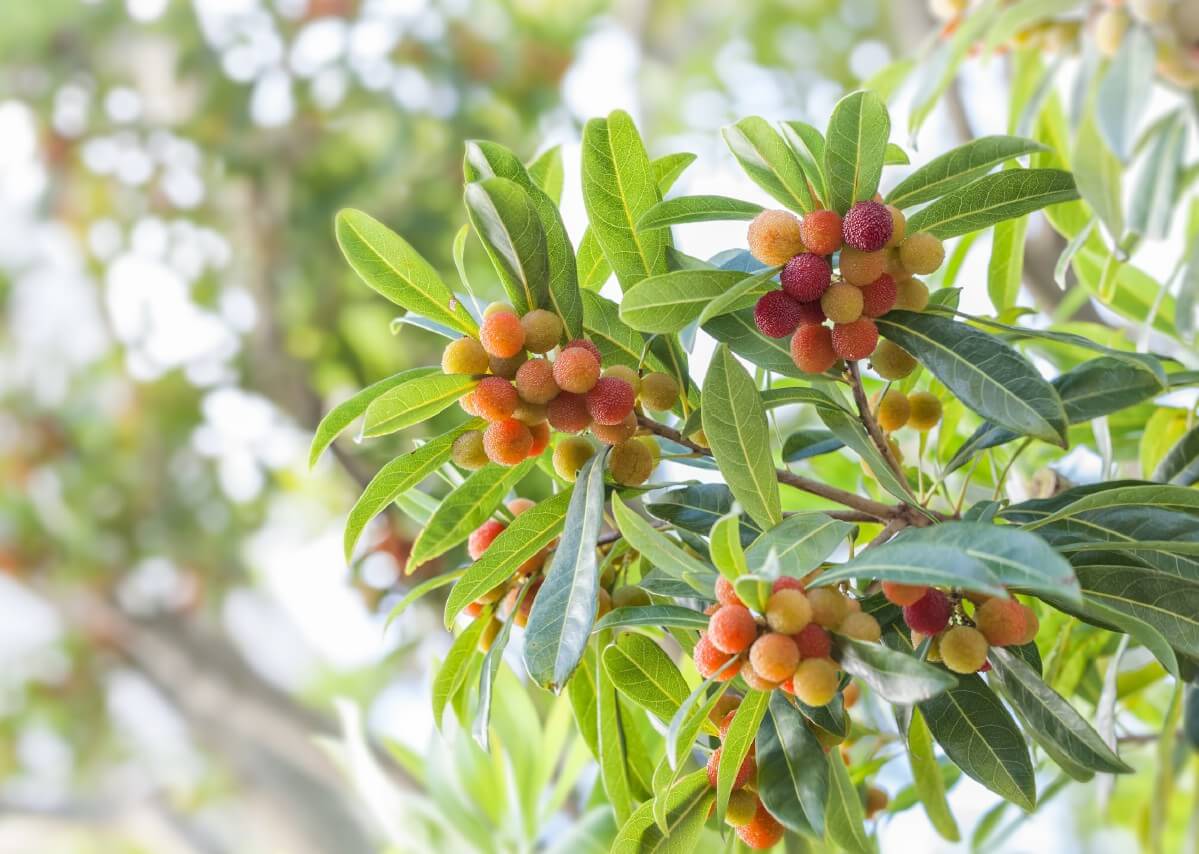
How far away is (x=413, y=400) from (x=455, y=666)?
17 cm

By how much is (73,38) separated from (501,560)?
102 inches

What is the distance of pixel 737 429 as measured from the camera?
0.49m

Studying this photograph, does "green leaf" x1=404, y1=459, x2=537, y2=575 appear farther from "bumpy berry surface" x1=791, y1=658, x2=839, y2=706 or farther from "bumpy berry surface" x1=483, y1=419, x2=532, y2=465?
"bumpy berry surface" x1=791, y1=658, x2=839, y2=706

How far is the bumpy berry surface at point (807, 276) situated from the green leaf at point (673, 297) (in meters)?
0.01

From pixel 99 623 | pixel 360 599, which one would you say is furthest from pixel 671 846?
pixel 99 623

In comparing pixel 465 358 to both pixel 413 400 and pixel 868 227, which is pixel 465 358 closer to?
pixel 413 400

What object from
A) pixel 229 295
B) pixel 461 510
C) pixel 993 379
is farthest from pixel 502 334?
pixel 229 295

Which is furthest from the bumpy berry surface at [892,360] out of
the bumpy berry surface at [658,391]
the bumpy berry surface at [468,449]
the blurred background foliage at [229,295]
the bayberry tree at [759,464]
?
the blurred background foliage at [229,295]

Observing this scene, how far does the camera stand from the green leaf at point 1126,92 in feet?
2.06

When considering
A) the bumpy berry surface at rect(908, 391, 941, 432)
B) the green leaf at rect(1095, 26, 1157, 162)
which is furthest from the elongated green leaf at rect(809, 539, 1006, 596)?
the green leaf at rect(1095, 26, 1157, 162)

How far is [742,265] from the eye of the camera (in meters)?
0.56

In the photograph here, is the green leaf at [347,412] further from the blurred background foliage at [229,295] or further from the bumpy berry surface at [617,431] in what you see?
the blurred background foliage at [229,295]

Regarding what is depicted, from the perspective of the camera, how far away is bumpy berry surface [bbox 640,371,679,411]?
54 centimetres

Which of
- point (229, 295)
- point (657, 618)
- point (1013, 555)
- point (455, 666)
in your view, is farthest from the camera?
point (229, 295)
